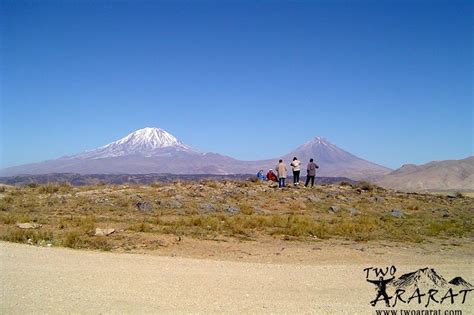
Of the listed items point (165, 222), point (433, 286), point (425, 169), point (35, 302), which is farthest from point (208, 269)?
point (425, 169)

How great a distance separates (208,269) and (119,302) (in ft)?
10.7

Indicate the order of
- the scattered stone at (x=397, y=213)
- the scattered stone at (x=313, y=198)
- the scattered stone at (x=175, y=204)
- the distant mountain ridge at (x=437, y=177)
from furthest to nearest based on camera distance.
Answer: the distant mountain ridge at (x=437, y=177) < the scattered stone at (x=313, y=198) < the scattered stone at (x=175, y=204) < the scattered stone at (x=397, y=213)

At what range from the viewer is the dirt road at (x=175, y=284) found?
8070 mm

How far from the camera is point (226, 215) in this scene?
70.1 ft

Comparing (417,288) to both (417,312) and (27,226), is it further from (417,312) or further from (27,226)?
(27,226)

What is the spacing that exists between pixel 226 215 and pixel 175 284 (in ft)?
38.7

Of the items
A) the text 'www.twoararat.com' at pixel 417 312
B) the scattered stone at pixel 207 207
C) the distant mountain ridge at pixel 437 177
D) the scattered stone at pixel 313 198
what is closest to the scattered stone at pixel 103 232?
the scattered stone at pixel 207 207

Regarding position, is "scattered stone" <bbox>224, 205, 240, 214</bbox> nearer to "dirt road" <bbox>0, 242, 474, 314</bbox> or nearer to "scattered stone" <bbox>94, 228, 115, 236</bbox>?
"scattered stone" <bbox>94, 228, 115, 236</bbox>

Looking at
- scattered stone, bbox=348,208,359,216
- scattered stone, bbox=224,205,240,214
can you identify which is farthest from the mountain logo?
scattered stone, bbox=224,205,240,214

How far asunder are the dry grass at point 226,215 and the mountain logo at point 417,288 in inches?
246

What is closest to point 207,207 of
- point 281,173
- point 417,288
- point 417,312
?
point 281,173

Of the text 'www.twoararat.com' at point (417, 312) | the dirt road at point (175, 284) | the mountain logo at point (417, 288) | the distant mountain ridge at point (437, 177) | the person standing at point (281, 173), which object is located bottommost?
the dirt road at point (175, 284)

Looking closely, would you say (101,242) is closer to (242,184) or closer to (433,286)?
(433,286)

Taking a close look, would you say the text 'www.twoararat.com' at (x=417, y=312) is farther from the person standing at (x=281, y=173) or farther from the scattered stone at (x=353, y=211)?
the person standing at (x=281, y=173)
